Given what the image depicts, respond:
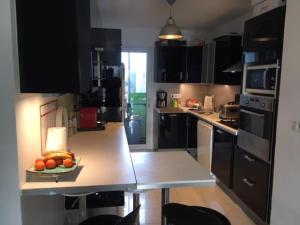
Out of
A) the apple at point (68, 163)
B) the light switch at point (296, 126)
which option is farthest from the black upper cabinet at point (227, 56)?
the apple at point (68, 163)

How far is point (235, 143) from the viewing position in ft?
10.2

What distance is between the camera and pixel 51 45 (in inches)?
53.5

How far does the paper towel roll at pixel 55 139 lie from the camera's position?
5.99ft

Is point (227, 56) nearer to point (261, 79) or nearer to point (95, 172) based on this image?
point (261, 79)

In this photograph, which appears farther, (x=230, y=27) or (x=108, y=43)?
(x=230, y=27)

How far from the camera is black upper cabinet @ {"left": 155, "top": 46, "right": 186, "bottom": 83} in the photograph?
16.4 ft

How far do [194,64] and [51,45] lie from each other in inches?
155

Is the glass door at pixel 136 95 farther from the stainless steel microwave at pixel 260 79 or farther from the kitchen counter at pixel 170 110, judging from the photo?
the stainless steel microwave at pixel 260 79

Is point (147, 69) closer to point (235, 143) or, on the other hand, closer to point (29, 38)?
point (235, 143)

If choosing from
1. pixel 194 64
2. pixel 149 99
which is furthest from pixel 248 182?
pixel 149 99

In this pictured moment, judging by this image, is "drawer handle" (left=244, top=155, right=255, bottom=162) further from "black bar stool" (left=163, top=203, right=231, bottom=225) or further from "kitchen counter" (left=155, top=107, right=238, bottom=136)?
"black bar stool" (left=163, top=203, right=231, bottom=225)

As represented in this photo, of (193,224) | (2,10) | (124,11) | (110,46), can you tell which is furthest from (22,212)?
(124,11)

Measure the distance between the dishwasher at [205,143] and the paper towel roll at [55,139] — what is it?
241 centimetres

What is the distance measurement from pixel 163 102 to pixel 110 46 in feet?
7.54
